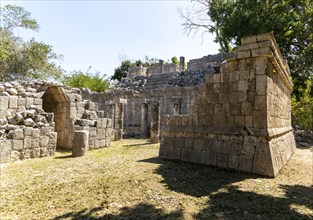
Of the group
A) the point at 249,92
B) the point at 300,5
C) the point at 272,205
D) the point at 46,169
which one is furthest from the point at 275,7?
the point at 46,169

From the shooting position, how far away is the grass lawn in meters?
3.78

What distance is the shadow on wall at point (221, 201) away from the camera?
368cm

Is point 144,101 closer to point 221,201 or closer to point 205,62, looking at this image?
point 205,62

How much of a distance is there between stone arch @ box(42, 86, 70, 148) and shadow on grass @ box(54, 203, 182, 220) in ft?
A: 24.5

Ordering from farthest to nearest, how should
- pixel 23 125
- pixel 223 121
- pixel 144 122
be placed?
pixel 144 122, pixel 23 125, pixel 223 121

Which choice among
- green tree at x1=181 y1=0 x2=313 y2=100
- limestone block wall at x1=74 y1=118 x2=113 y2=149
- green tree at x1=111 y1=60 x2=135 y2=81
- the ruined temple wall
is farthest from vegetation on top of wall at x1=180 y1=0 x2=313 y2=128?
green tree at x1=111 y1=60 x2=135 y2=81

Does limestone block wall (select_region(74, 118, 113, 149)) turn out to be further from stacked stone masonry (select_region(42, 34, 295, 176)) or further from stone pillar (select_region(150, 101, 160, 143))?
stacked stone masonry (select_region(42, 34, 295, 176))

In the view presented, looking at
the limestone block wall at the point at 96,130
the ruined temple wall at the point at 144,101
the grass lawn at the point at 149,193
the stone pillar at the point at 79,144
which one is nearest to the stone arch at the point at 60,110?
the limestone block wall at the point at 96,130

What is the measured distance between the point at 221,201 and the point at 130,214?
1.73m

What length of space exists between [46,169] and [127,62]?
40.3 m

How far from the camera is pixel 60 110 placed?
36.4 feet

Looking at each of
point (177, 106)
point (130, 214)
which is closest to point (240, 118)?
point (130, 214)

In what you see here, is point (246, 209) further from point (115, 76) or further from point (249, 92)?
point (115, 76)

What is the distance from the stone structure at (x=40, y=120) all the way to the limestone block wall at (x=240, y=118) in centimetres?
485
